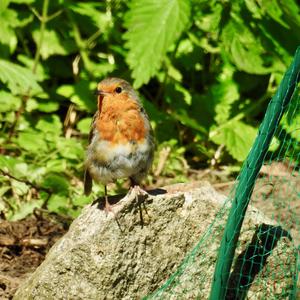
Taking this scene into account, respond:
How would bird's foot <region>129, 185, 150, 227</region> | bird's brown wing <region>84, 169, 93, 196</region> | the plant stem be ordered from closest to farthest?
bird's foot <region>129, 185, 150, 227</region>
bird's brown wing <region>84, 169, 93, 196</region>
the plant stem

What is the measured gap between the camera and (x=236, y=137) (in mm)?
6523

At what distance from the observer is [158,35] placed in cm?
578

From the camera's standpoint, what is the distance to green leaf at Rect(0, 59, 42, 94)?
599 cm

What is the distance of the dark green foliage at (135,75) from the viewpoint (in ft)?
19.0

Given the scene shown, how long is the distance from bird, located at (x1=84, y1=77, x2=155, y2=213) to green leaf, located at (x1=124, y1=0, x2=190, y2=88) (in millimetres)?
1006

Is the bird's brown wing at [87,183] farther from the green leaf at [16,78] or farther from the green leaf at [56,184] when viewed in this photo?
the green leaf at [16,78]

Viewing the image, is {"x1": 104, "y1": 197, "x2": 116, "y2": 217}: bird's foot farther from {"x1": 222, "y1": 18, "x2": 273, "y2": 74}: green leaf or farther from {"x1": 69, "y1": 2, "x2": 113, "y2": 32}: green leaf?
{"x1": 69, "y1": 2, "x2": 113, "y2": 32}: green leaf

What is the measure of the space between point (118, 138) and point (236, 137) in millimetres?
2063

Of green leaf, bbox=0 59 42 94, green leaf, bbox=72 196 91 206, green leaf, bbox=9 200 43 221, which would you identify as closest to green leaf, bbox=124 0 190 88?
green leaf, bbox=0 59 42 94

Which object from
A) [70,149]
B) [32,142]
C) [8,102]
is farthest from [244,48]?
[8,102]

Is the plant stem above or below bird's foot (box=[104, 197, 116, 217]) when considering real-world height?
below

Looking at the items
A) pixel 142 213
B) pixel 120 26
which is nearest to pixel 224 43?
pixel 120 26

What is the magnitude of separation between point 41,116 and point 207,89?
1.50 metres

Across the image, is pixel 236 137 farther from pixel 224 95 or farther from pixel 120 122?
pixel 120 122
